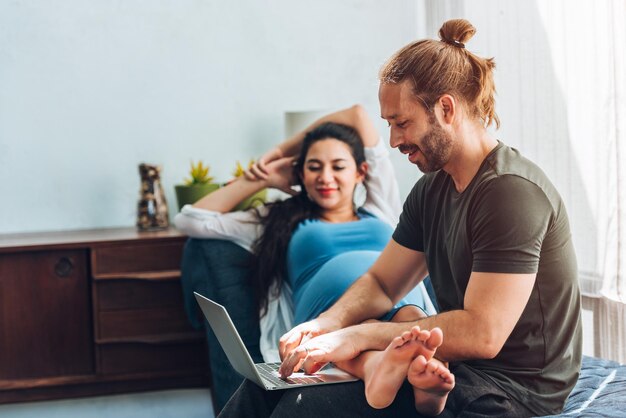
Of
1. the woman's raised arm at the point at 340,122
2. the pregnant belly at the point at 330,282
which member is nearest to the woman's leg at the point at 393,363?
the pregnant belly at the point at 330,282

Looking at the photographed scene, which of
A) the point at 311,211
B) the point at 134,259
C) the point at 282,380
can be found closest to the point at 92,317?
the point at 134,259

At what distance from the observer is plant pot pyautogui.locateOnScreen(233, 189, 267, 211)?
330 cm

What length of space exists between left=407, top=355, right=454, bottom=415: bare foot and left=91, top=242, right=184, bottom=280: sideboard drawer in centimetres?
184

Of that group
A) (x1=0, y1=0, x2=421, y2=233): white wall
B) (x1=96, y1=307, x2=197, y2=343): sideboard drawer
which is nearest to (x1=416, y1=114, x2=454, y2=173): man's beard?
(x1=96, y1=307, x2=197, y2=343): sideboard drawer

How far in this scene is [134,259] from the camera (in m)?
3.32

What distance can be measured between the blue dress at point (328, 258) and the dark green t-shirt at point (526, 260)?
27.6 inches

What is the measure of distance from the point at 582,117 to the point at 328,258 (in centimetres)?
90

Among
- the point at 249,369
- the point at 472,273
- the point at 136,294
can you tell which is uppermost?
the point at 472,273

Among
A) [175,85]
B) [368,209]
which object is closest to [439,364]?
[368,209]

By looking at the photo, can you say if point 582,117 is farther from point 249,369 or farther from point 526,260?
point 249,369

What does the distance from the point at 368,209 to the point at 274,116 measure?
97 cm

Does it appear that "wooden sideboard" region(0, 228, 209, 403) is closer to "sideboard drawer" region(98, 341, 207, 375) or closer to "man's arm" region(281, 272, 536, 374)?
"sideboard drawer" region(98, 341, 207, 375)

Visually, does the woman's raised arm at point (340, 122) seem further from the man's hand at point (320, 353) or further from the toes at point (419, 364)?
the toes at point (419, 364)

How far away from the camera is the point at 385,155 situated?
123 inches
